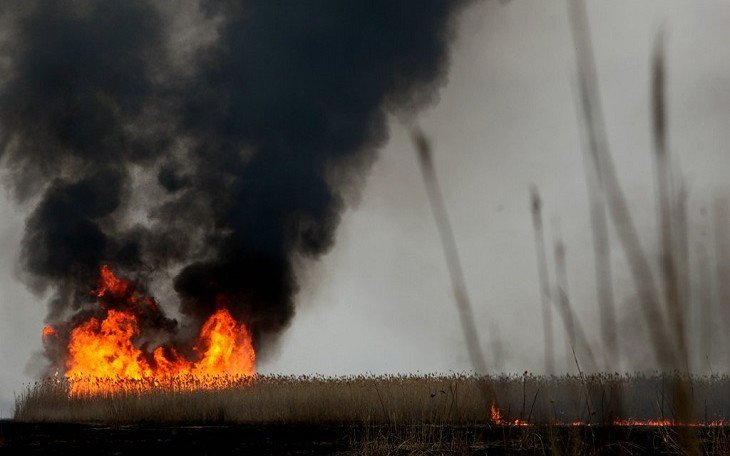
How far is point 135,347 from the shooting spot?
2530 centimetres

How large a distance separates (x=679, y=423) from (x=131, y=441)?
10762mm

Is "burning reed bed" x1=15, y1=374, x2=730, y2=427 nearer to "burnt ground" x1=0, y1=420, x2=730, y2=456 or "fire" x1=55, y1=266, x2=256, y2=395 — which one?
"burnt ground" x1=0, y1=420, x2=730, y2=456

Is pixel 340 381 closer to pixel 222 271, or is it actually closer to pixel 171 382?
pixel 171 382

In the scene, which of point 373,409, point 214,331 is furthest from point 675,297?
point 214,331

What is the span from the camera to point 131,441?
11039 mm

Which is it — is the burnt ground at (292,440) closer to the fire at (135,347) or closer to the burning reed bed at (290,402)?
the burning reed bed at (290,402)

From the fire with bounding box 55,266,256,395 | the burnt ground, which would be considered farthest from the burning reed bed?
the fire with bounding box 55,266,256,395

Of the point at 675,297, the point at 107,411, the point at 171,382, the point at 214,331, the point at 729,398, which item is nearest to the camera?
the point at 675,297

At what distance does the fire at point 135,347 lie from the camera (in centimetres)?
2403

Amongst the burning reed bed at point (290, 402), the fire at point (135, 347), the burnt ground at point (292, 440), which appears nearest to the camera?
the burnt ground at point (292, 440)

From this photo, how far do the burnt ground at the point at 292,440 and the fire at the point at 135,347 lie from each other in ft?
32.9

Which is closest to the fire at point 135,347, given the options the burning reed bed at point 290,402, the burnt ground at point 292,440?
the burning reed bed at point 290,402

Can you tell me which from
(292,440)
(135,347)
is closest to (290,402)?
(292,440)

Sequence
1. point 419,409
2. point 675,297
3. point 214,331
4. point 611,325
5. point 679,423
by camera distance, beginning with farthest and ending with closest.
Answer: point 214,331 < point 419,409 < point 611,325 < point 679,423 < point 675,297
